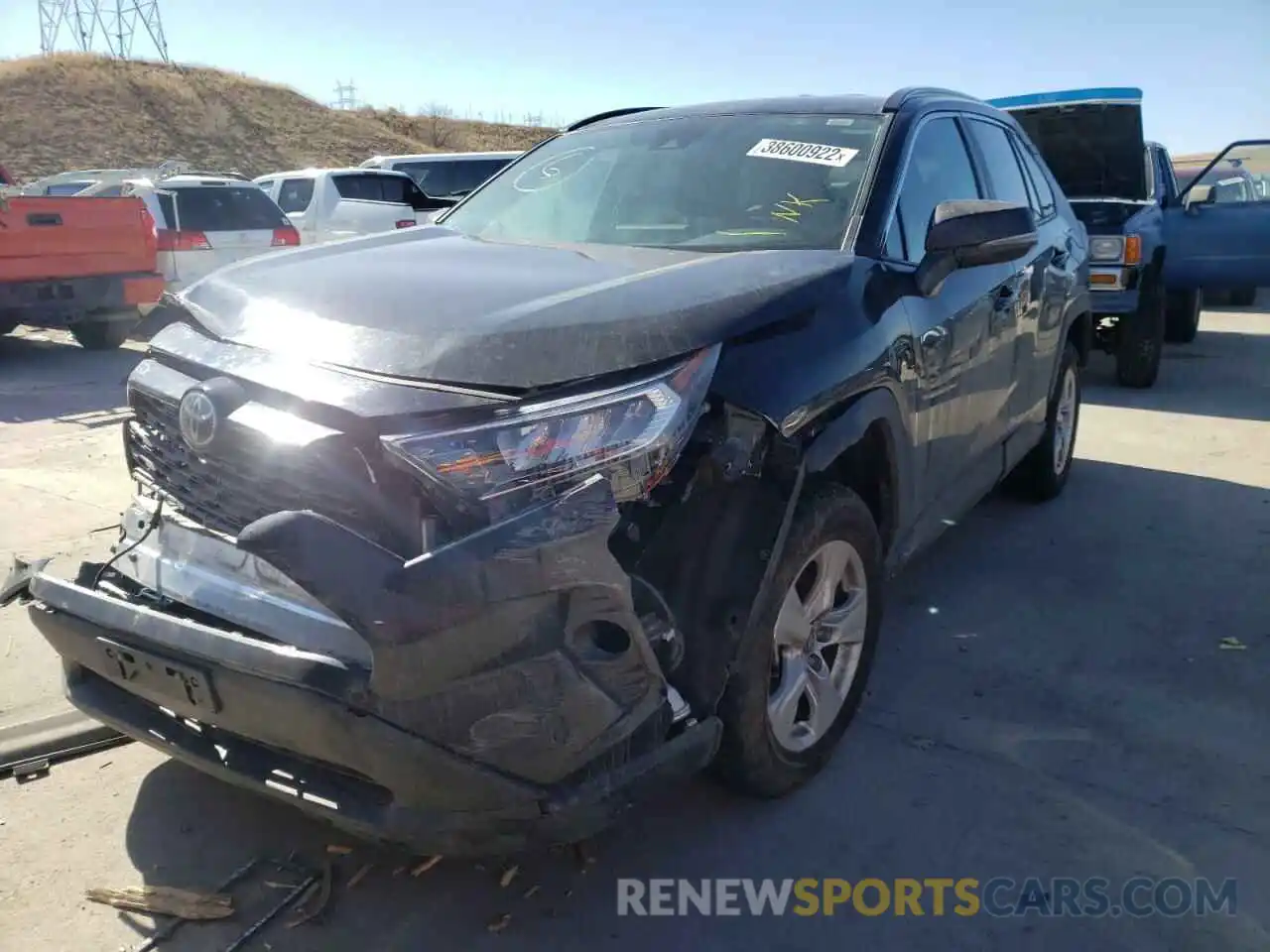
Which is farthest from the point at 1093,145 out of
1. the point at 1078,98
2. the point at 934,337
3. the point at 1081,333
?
the point at 934,337

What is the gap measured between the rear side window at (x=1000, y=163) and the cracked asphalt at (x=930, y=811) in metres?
1.66

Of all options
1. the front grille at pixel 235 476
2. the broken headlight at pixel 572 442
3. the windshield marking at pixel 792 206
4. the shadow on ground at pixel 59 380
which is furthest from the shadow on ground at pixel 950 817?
the shadow on ground at pixel 59 380

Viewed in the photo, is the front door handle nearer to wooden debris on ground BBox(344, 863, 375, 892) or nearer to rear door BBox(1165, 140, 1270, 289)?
wooden debris on ground BBox(344, 863, 375, 892)

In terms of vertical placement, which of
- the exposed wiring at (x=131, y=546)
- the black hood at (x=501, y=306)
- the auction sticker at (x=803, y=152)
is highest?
the auction sticker at (x=803, y=152)

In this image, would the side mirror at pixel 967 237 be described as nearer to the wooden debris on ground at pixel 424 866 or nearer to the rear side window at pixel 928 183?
the rear side window at pixel 928 183

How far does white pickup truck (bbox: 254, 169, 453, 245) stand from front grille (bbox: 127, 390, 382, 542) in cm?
1067

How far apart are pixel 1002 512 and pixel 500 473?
13.7ft

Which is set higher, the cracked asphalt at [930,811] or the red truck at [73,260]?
the red truck at [73,260]

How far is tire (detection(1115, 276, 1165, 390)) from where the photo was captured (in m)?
9.09

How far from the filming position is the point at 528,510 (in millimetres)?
2086

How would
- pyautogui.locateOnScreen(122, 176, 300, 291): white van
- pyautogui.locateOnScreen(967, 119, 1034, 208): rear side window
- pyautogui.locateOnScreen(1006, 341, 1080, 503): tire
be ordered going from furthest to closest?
pyautogui.locateOnScreen(122, 176, 300, 291): white van
pyautogui.locateOnScreen(1006, 341, 1080, 503): tire
pyautogui.locateOnScreen(967, 119, 1034, 208): rear side window

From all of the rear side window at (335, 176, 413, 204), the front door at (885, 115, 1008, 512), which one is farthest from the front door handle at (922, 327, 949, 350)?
the rear side window at (335, 176, 413, 204)

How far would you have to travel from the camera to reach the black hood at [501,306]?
2.33 metres

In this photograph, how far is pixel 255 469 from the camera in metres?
2.28
